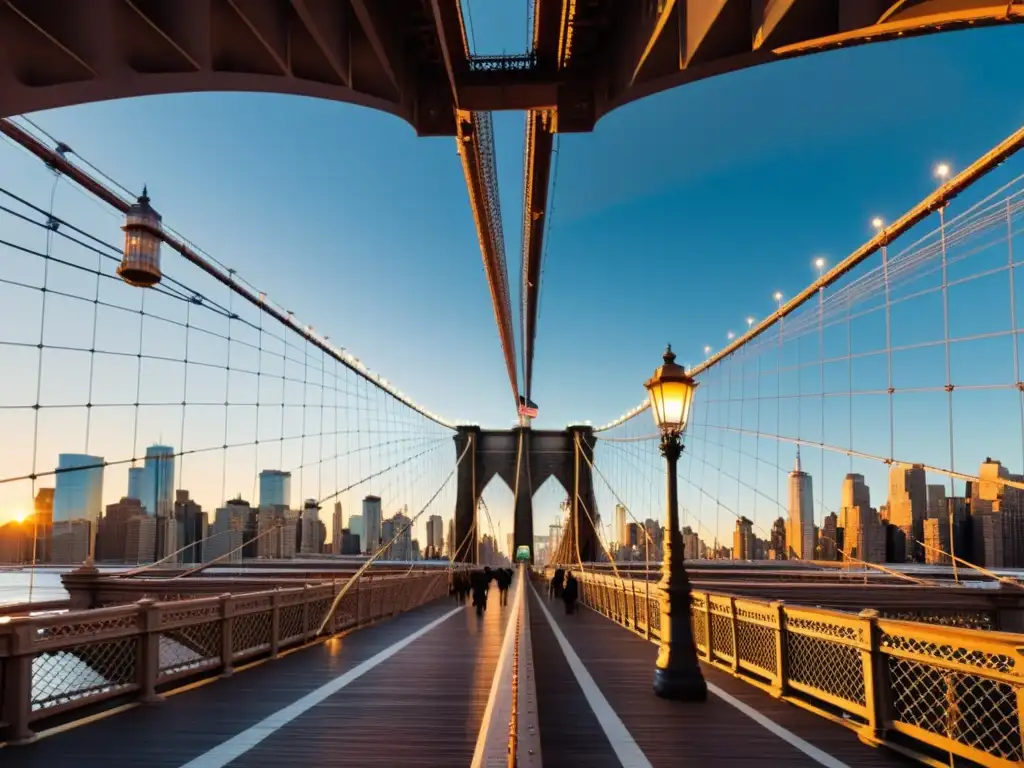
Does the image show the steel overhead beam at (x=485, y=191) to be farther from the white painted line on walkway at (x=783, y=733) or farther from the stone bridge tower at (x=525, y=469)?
the stone bridge tower at (x=525, y=469)

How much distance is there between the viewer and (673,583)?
30.8 ft

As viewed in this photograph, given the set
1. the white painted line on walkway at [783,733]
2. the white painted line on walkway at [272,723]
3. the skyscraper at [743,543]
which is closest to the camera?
the white painted line on walkway at [272,723]

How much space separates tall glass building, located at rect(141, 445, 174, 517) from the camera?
2078cm

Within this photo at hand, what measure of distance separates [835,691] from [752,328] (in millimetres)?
22958

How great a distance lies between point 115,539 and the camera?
91.4 ft

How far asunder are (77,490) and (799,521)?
80.3ft

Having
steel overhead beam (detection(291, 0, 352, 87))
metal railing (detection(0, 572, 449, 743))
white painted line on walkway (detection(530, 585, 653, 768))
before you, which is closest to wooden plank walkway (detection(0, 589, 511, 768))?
metal railing (detection(0, 572, 449, 743))

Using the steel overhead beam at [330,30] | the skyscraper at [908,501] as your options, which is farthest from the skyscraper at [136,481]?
the skyscraper at [908,501]

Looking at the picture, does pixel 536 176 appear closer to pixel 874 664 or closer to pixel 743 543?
pixel 874 664

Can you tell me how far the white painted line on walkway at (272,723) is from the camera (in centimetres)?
605

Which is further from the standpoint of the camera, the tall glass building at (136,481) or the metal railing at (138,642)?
the tall glass building at (136,481)

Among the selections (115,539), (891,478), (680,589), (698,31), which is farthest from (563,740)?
Result: (115,539)

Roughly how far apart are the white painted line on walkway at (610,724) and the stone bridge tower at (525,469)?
5685cm

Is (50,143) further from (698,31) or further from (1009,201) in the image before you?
(1009,201)
